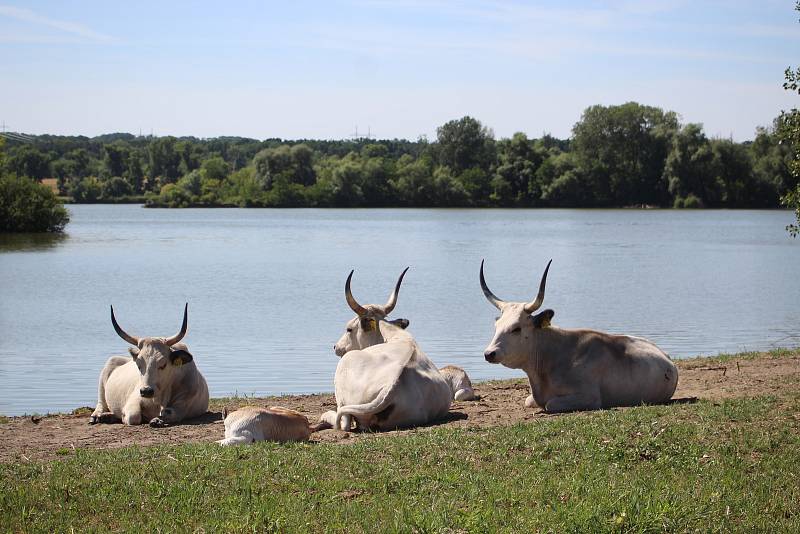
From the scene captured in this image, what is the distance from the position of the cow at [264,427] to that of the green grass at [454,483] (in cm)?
51

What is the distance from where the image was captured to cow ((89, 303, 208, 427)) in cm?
1216

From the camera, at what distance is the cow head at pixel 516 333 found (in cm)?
1206

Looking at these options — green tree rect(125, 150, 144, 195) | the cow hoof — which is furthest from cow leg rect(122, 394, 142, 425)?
green tree rect(125, 150, 144, 195)

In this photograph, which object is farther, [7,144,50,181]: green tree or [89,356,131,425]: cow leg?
[7,144,50,181]: green tree

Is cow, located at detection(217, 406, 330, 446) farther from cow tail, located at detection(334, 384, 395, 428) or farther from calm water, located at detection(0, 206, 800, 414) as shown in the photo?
calm water, located at detection(0, 206, 800, 414)

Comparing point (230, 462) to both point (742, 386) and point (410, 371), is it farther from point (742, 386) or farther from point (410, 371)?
point (742, 386)

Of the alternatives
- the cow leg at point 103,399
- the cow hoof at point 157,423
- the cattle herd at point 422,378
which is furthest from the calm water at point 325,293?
the cow hoof at point 157,423

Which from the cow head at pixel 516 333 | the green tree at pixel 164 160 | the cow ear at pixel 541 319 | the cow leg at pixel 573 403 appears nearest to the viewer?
the cow leg at pixel 573 403

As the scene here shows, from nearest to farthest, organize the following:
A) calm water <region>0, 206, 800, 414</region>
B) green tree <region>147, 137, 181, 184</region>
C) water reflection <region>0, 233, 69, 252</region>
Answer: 1. calm water <region>0, 206, 800, 414</region>
2. water reflection <region>0, 233, 69, 252</region>
3. green tree <region>147, 137, 181, 184</region>

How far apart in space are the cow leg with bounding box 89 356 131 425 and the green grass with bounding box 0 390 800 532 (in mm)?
2666

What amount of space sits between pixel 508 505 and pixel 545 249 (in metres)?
55.7

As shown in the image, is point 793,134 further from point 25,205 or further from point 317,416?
point 25,205

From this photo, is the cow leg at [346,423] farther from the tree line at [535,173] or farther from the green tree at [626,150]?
the green tree at [626,150]

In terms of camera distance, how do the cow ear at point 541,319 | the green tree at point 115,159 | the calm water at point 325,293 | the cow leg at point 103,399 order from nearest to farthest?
the cow ear at point 541,319 → the cow leg at point 103,399 → the calm water at point 325,293 → the green tree at point 115,159
